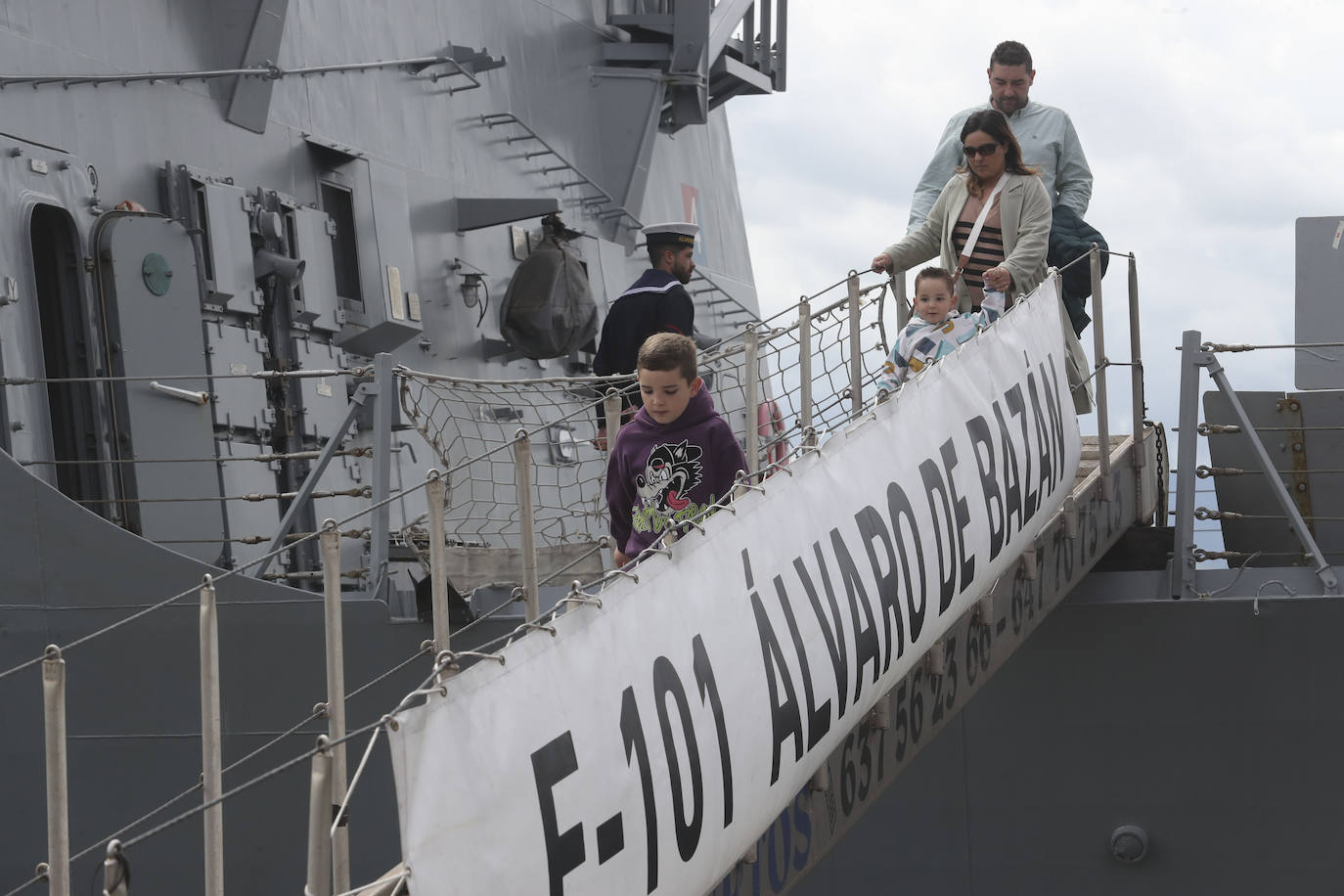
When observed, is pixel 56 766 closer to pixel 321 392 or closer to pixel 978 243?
pixel 978 243

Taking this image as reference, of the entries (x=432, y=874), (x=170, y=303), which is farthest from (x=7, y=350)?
(x=432, y=874)

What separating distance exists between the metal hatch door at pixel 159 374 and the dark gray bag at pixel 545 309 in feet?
7.41

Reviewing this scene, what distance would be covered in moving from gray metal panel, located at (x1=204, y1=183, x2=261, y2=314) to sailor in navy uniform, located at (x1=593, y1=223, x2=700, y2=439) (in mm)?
1691

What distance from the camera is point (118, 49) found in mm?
6410

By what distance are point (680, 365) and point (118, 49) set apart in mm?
3752

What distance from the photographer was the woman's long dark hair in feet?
17.8

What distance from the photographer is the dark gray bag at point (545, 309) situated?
8.28 meters

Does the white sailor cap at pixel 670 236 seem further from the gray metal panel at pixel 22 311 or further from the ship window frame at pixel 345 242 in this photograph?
the ship window frame at pixel 345 242

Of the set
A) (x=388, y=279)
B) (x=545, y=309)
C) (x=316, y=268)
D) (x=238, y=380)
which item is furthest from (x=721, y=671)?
(x=545, y=309)

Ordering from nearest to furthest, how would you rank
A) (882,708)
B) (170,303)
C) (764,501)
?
(764,501), (882,708), (170,303)

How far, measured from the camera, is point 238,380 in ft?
21.1

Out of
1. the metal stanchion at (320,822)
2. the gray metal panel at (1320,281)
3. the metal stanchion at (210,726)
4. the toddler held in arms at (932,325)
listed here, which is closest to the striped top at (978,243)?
the toddler held in arms at (932,325)

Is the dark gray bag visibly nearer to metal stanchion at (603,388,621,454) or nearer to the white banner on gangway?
metal stanchion at (603,388,621,454)

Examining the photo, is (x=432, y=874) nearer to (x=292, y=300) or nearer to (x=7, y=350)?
(x=7, y=350)
